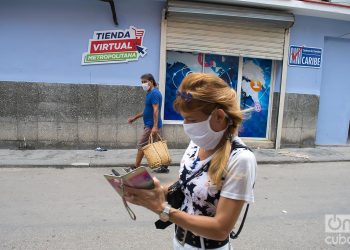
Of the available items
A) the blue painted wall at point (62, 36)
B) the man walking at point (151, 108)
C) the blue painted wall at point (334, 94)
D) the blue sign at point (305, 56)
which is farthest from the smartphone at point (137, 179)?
the blue painted wall at point (334, 94)

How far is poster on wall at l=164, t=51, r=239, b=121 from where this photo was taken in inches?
360

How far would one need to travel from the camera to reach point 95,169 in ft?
23.7

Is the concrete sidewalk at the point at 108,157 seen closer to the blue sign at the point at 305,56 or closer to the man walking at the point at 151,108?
the man walking at the point at 151,108

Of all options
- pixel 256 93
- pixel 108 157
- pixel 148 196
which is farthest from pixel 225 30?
pixel 148 196

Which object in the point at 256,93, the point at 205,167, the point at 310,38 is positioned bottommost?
the point at 205,167

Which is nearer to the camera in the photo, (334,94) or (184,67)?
(184,67)

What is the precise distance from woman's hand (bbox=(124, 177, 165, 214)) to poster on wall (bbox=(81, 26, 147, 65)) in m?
7.28

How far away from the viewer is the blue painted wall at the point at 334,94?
10.1m

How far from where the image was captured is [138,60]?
346 inches

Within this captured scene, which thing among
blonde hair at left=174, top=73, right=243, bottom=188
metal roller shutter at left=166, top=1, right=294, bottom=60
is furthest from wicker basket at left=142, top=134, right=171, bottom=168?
blonde hair at left=174, top=73, right=243, bottom=188

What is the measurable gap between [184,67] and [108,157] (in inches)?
114

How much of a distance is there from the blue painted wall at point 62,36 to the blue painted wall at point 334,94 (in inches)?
184

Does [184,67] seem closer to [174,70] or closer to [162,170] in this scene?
[174,70]

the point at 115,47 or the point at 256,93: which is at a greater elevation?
the point at 115,47
